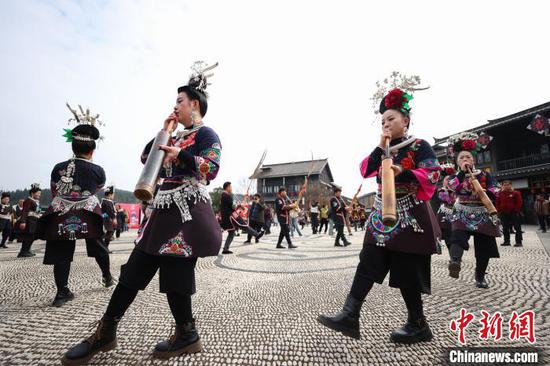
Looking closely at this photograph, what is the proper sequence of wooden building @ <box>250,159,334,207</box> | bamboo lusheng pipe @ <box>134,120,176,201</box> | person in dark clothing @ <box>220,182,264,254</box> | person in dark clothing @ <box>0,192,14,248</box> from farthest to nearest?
wooden building @ <box>250,159,334,207</box> < person in dark clothing @ <box>0,192,14,248</box> < person in dark clothing @ <box>220,182,264,254</box> < bamboo lusheng pipe @ <box>134,120,176,201</box>

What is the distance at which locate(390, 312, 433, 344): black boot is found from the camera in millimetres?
2047

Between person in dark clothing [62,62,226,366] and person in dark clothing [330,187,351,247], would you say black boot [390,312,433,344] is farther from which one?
person in dark clothing [330,187,351,247]

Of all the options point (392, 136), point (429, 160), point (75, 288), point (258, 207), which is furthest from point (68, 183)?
point (258, 207)

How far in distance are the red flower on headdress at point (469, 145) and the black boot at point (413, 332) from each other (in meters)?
2.82

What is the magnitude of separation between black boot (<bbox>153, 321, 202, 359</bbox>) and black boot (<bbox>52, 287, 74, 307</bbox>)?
75.3 inches

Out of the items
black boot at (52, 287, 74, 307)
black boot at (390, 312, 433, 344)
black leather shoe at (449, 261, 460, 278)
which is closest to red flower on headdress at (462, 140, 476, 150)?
black leather shoe at (449, 261, 460, 278)

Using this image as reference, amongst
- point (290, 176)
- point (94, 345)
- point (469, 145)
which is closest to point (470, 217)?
point (469, 145)

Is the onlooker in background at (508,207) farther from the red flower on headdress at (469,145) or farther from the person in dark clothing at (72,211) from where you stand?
the person in dark clothing at (72,211)

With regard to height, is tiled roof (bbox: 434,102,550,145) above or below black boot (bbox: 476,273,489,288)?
above

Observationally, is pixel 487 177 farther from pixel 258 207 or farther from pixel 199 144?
pixel 258 207

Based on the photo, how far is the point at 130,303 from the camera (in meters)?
1.90

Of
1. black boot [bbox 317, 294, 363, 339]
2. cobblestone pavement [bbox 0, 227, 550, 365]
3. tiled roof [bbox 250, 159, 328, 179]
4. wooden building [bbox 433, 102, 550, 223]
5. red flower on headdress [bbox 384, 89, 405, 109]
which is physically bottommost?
cobblestone pavement [bbox 0, 227, 550, 365]

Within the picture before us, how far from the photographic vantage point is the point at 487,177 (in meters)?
4.29

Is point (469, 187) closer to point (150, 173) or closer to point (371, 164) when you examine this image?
point (371, 164)
